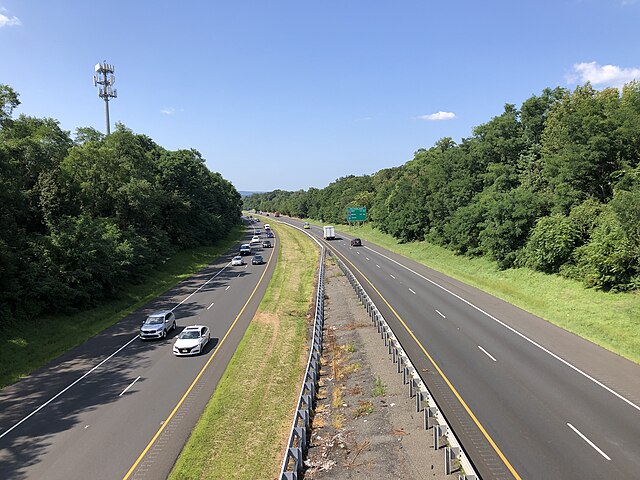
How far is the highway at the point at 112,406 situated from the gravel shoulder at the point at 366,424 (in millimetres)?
4841

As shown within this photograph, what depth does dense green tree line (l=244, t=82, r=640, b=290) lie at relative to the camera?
29969mm

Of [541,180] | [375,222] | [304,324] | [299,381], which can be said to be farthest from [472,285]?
[375,222]

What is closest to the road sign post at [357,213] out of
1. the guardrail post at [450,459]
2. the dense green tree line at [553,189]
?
the dense green tree line at [553,189]

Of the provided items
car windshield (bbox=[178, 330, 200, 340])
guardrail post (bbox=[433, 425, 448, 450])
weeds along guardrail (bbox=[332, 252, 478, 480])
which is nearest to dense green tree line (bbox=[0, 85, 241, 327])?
car windshield (bbox=[178, 330, 200, 340])

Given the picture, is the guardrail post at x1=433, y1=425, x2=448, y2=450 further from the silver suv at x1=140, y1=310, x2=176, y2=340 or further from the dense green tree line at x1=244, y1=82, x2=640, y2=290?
the dense green tree line at x1=244, y1=82, x2=640, y2=290

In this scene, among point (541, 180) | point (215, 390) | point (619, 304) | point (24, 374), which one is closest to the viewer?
point (215, 390)

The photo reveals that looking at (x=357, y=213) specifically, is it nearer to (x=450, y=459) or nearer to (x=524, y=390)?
(x=524, y=390)

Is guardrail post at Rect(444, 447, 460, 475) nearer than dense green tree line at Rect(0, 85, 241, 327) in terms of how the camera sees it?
Yes

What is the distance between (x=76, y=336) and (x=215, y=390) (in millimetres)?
14409

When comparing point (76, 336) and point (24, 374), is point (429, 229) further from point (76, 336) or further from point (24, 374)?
point (24, 374)

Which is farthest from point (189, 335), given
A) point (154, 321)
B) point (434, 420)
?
point (434, 420)

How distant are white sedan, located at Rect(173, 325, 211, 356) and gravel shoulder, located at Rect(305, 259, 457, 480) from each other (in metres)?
6.81

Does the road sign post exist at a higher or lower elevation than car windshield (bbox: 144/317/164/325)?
higher

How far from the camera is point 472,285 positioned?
3925 cm
